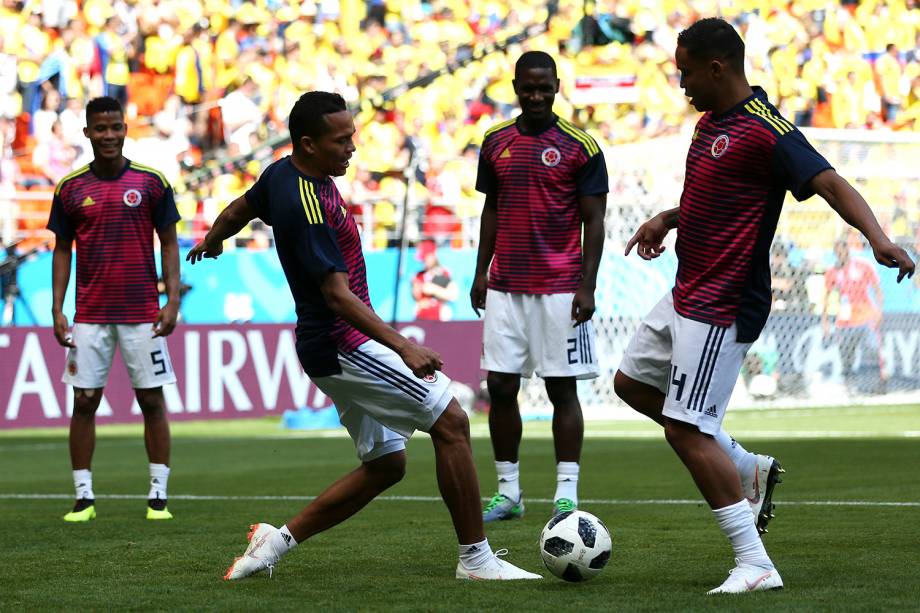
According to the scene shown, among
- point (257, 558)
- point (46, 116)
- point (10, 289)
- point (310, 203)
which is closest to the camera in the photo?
point (310, 203)

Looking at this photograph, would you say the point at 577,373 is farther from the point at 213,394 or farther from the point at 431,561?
the point at 213,394

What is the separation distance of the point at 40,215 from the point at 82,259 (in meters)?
9.73

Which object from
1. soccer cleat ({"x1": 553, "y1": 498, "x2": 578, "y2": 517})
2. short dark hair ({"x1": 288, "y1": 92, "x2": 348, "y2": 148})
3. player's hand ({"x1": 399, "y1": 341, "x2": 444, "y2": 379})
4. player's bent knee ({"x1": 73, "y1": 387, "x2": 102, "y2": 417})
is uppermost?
short dark hair ({"x1": 288, "y1": 92, "x2": 348, "y2": 148})

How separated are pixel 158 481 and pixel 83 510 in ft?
1.39

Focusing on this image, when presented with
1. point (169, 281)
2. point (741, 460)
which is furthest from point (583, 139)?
point (741, 460)

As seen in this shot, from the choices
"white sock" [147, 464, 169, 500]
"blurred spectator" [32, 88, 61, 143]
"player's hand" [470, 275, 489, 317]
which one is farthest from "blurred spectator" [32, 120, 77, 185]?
"player's hand" [470, 275, 489, 317]

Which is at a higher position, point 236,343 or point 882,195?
point 882,195

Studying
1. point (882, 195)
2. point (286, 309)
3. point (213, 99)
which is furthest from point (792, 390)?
point (213, 99)

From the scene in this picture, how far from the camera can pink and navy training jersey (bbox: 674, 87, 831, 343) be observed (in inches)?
207

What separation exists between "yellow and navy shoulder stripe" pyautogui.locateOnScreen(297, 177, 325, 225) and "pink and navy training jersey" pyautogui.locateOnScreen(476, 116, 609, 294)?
2747 millimetres

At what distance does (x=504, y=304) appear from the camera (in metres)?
8.23

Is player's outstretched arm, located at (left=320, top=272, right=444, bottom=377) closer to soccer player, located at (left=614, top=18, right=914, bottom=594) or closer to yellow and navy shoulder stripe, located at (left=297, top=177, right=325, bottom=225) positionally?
yellow and navy shoulder stripe, located at (left=297, top=177, right=325, bottom=225)

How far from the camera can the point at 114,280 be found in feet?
27.9

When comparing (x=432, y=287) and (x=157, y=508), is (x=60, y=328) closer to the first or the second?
(x=157, y=508)
